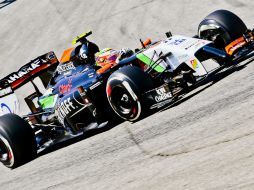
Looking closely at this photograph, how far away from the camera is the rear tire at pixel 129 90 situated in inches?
353

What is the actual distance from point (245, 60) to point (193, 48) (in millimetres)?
1647

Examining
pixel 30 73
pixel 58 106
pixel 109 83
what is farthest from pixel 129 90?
pixel 30 73

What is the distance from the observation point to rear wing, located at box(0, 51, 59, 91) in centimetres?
1147

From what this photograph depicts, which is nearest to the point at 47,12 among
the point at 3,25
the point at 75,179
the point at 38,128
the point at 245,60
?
the point at 3,25

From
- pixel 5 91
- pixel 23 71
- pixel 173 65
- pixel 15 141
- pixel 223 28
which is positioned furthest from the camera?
pixel 23 71

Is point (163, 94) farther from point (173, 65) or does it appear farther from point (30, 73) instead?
point (30, 73)

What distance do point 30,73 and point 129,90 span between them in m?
3.54

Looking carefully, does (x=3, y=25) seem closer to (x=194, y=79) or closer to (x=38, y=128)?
(x=38, y=128)

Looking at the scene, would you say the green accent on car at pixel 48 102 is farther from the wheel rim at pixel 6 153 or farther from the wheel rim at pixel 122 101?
the wheel rim at pixel 122 101

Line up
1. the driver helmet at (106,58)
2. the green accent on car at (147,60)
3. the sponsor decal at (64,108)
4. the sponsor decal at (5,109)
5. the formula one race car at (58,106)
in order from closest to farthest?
1. the green accent on car at (147,60)
2. the formula one race car at (58,106)
3. the sponsor decal at (64,108)
4. the driver helmet at (106,58)
5. the sponsor decal at (5,109)

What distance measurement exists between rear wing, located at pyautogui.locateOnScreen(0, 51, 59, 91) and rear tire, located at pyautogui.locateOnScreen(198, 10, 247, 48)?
359 cm

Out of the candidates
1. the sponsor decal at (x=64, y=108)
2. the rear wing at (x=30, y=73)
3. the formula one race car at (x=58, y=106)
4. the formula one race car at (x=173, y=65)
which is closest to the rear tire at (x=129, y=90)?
the formula one race car at (x=173, y=65)

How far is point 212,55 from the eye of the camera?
966 cm

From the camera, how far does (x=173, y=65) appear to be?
31.5 ft
